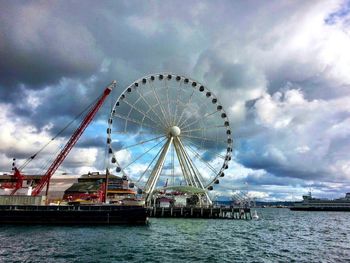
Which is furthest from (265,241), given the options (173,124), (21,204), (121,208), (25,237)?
(21,204)

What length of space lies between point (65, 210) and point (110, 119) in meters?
22.1

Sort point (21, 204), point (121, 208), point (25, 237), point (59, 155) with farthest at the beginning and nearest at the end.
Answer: point (59, 155), point (21, 204), point (121, 208), point (25, 237)

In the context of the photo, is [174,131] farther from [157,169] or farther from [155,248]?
[155,248]

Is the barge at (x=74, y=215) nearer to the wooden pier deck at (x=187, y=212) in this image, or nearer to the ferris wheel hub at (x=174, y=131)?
the ferris wheel hub at (x=174, y=131)

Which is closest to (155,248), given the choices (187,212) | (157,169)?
(157,169)

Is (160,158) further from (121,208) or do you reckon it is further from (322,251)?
(322,251)

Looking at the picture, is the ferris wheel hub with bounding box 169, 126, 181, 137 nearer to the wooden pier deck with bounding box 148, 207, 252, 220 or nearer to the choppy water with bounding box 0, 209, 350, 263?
the wooden pier deck with bounding box 148, 207, 252, 220

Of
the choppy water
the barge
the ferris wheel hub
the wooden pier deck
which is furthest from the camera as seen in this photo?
the wooden pier deck

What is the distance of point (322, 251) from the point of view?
4412cm

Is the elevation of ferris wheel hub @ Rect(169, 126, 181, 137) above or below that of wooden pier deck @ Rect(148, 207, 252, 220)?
above

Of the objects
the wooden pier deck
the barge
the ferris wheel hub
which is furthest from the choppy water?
the wooden pier deck

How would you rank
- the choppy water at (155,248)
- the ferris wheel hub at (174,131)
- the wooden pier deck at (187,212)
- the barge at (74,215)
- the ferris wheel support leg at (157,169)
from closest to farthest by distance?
1. the choppy water at (155,248)
2. the barge at (74,215)
3. the ferris wheel hub at (174,131)
4. the ferris wheel support leg at (157,169)
5. the wooden pier deck at (187,212)

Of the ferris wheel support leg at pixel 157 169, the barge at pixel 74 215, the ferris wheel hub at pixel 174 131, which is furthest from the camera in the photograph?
the ferris wheel support leg at pixel 157 169

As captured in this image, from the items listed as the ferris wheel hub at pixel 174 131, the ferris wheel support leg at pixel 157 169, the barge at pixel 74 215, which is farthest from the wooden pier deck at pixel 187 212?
the barge at pixel 74 215
